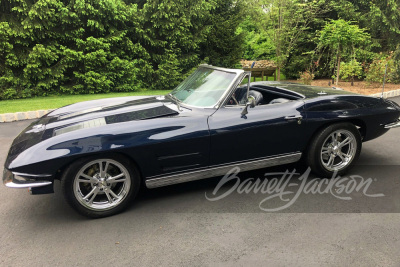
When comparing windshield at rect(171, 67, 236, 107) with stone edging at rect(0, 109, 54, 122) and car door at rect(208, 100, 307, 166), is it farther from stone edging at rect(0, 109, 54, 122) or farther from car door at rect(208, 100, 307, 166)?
stone edging at rect(0, 109, 54, 122)

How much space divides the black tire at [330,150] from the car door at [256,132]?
0.19 metres

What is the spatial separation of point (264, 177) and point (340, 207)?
95 cm

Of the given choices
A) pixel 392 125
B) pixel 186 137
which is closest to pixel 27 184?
pixel 186 137

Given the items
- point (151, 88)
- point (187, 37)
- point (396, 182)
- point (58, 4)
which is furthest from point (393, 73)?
point (58, 4)

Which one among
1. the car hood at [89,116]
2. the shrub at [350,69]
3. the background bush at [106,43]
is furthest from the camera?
the shrub at [350,69]

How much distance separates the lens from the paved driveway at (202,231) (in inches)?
90.7

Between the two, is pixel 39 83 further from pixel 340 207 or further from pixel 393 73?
pixel 393 73

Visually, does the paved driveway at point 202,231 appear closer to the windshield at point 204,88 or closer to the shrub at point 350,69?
the windshield at point 204,88

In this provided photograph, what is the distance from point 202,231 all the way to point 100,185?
1.03 meters

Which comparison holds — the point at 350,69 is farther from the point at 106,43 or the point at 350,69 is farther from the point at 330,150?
the point at 330,150

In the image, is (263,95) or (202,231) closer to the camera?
(202,231)

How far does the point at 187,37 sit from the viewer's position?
39.5 ft

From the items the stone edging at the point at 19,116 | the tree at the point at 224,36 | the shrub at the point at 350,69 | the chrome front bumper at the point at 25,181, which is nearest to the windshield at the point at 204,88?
the chrome front bumper at the point at 25,181

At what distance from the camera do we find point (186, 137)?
293cm
